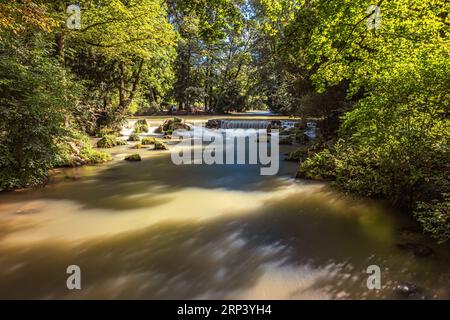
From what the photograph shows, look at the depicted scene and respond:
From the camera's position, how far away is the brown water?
14.4ft

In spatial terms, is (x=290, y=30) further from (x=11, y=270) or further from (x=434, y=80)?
(x=11, y=270)

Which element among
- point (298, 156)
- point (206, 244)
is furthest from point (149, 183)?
point (298, 156)

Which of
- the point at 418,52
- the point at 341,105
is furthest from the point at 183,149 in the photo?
the point at 418,52

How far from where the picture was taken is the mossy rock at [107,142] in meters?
17.3

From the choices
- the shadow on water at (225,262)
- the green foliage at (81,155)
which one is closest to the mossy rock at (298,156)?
the shadow on water at (225,262)

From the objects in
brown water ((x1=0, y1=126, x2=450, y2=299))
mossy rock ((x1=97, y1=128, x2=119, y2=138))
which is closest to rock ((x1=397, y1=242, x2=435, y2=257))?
brown water ((x1=0, y1=126, x2=450, y2=299))

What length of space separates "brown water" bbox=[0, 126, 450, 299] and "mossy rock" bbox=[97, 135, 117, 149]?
794cm

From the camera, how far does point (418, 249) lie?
17.6ft

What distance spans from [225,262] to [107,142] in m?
14.4

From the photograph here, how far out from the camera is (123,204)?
798cm

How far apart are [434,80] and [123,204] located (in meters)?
7.38

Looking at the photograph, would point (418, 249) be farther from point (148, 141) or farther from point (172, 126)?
point (172, 126)

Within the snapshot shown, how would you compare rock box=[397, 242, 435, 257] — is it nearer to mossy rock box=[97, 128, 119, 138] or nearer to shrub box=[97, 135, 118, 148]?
shrub box=[97, 135, 118, 148]

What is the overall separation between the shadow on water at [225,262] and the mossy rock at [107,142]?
1214cm
